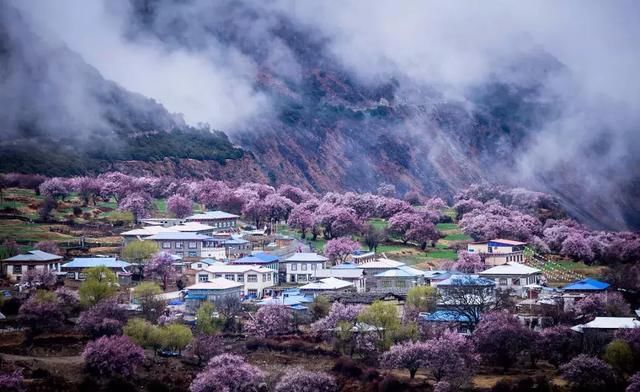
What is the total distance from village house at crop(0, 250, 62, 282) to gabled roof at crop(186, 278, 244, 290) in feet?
26.9

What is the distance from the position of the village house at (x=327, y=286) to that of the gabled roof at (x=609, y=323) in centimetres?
1499

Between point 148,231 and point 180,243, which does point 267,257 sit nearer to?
point 180,243

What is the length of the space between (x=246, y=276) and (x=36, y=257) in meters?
11.9

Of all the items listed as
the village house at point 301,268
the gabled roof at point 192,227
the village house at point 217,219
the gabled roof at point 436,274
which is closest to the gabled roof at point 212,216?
the village house at point 217,219

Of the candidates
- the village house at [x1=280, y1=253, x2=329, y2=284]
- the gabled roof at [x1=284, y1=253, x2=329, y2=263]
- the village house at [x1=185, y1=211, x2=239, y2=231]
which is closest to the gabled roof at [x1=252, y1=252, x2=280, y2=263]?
the village house at [x1=280, y1=253, x2=329, y2=284]

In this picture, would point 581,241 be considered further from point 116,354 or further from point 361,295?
point 116,354

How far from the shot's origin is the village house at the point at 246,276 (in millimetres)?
63094

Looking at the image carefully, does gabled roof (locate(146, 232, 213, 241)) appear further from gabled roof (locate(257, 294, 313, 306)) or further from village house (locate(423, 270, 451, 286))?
village house (locate(423, 270, 451, 286))

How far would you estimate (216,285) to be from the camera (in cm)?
6034

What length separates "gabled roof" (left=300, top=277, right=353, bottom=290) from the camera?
202ft

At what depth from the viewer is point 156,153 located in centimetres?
11425

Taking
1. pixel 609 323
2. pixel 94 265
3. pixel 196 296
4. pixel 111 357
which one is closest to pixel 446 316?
pixel 609 323

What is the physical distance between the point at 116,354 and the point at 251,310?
43.1 ft

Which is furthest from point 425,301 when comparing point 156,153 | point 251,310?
point 156,153
